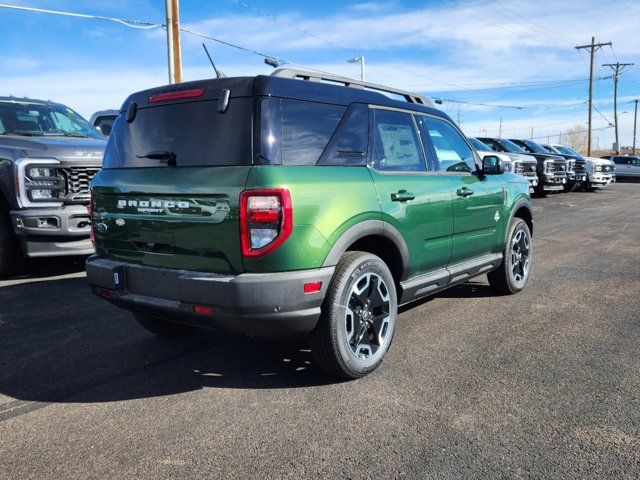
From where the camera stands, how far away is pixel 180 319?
3.44 metres

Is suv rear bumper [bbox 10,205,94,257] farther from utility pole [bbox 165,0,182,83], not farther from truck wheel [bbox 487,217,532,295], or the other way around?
utility pole [bbox 165,0,182,83]

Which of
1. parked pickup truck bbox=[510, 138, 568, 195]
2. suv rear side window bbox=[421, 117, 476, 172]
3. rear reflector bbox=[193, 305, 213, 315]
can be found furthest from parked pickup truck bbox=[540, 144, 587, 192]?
rear reflector bbox=[193, 305, 213, 315]

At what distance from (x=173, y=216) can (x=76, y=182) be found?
4.16 metres

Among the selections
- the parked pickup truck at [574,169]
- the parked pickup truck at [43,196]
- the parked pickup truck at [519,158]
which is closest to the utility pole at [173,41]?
the parked pickup truck at [43,196]

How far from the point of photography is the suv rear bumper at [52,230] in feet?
21.5

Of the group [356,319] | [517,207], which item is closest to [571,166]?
[517,207]

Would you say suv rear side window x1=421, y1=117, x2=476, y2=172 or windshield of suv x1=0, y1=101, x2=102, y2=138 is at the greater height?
windshield of suv x1=0, y1=101, x2=102, y2=138

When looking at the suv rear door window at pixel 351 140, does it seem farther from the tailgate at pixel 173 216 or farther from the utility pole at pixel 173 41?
the utility pole at pixel 173 41

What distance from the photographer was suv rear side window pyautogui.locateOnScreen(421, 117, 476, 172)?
4695mm

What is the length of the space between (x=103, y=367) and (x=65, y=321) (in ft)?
4.63

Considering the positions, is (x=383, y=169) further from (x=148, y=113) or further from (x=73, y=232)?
(x=73, y=232)

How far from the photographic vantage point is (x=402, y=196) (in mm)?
3998

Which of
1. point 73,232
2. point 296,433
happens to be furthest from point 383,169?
point 73,232

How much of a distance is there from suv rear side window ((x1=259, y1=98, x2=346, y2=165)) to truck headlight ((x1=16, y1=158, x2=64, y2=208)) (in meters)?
4.45
